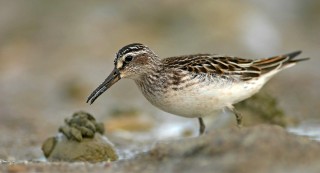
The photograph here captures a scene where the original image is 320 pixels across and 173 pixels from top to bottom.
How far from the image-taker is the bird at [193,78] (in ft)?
27.0

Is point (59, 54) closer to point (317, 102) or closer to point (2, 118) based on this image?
point (2, 118)

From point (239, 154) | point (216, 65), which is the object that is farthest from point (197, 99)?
point (239, 154)

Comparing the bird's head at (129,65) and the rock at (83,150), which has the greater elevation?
the bird's head at (129,65)

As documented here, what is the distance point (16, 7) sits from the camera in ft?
59.7

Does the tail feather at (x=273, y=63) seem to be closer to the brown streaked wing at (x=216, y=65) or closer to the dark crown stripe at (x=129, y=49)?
the brown streaked wing at (x=216, y=65)

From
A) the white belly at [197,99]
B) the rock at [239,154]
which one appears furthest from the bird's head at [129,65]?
the rock at [239,154]

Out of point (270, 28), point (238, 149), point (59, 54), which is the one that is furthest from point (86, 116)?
point (270, 28)

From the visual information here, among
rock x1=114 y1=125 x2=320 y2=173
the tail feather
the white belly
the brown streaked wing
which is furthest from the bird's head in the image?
rock x1=114 y1=125 x2=320 y2=173

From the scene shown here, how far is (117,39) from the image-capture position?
1631 centimetres

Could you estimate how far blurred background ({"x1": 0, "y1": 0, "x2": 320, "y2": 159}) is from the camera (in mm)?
13844

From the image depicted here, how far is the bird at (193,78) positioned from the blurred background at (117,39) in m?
3.88

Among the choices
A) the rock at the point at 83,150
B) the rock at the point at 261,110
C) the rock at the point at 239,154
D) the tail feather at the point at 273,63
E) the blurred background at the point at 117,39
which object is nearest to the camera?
the rock at the point at 239,154

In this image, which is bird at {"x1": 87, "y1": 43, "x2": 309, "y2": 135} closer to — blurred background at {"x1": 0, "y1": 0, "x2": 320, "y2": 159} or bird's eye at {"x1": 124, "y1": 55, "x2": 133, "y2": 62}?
bird's eye at {"x1": 124, "y1": 55, "x2": 133, "y2": 62}

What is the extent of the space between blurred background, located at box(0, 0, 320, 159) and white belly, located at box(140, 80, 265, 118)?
4245mm
